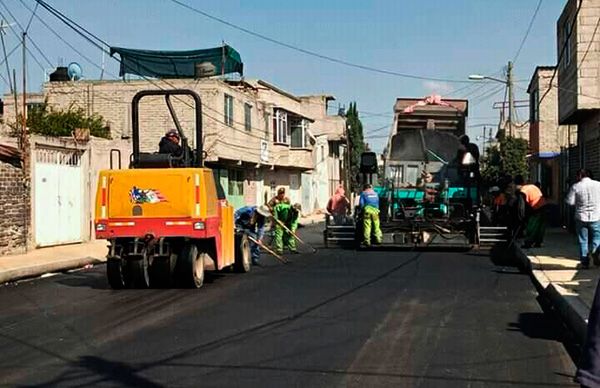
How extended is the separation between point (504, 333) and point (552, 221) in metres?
21.6

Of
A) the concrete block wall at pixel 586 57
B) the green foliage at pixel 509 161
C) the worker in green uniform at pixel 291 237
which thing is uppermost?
the concrete block wall at pixel 586 57

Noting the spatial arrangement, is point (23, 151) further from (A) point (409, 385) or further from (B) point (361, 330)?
(A) point (409, 385)

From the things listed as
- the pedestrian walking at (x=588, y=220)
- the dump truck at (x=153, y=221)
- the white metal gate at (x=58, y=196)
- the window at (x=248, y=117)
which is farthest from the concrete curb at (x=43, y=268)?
the window at (x=248, y=117)

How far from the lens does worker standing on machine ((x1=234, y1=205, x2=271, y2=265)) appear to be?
17281 mm

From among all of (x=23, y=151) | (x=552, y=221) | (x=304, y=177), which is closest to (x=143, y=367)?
(x=23, y=151)

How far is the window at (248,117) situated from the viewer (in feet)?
132

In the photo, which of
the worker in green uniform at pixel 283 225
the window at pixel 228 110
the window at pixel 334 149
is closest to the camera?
the worker in green uniform at pixel 283 225

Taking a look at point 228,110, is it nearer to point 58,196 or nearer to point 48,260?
point 58,196

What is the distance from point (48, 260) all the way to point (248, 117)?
24.2 m

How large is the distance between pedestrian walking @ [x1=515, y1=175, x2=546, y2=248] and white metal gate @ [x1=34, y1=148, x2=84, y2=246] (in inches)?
460

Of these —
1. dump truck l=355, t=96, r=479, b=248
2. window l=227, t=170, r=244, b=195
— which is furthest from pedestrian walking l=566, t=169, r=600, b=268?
window l=227, t=170, r=244, b=195

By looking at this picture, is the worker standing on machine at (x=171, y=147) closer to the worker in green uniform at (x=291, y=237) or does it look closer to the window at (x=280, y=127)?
the worker in green uniform at (x=291, y=237)

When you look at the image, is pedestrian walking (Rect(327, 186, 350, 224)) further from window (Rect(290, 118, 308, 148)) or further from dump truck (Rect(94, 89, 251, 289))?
window (Rect(290, 118, 308, 148))

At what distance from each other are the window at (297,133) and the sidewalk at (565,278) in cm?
2987
